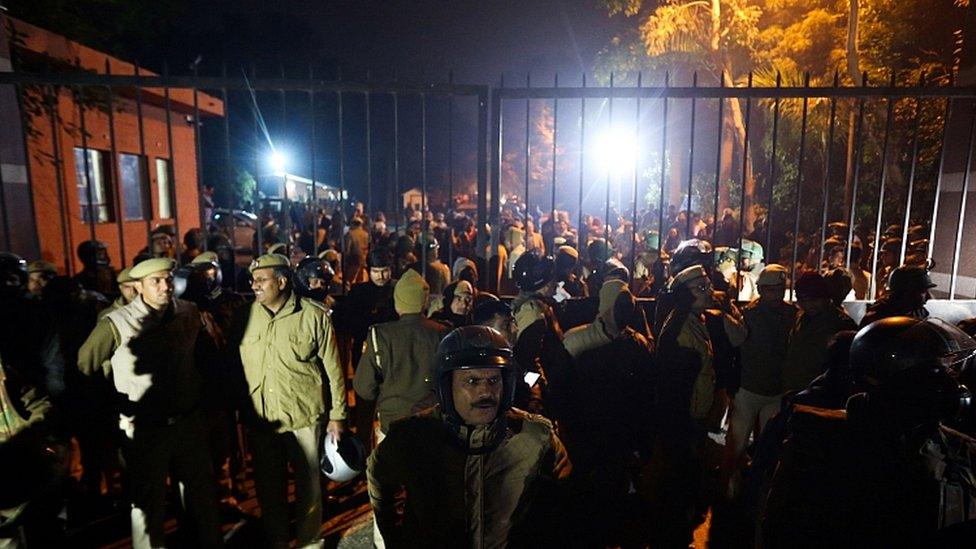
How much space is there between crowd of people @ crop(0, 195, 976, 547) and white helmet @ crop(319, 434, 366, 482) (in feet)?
0.07

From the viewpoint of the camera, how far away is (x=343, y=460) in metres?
3.51

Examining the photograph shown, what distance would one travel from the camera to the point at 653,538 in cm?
417

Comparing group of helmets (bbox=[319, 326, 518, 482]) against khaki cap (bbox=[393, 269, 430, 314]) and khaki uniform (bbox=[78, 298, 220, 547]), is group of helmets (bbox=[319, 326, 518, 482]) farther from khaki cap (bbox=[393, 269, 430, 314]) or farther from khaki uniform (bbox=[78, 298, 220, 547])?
khaki uniform (bbox=[78, 298, 220, 547])

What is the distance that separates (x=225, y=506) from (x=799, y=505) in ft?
13.7

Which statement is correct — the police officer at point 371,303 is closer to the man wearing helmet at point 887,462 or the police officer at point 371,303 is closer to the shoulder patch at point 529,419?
the shoulder patch at point 529,419

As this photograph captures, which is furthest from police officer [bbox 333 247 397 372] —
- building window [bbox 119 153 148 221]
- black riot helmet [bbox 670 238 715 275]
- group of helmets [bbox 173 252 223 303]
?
building window [bbox 119 153 148 221]

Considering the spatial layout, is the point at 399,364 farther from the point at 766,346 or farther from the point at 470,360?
the point at 766,346

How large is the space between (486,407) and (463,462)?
224 millimetres

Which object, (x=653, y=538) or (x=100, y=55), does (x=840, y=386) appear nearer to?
(x=653, y=538)

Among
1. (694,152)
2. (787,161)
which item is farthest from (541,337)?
(787,161)

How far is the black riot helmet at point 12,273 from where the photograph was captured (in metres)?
4.16

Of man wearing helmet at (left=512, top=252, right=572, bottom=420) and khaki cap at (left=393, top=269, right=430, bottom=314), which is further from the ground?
khaki cap at (left=393, top=269, right=430, bottom=314)

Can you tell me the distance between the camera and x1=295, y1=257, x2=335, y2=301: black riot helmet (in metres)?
5.00

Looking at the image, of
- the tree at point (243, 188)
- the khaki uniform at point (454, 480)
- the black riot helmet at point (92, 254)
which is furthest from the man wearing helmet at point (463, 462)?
the tree at point (243, 188)
